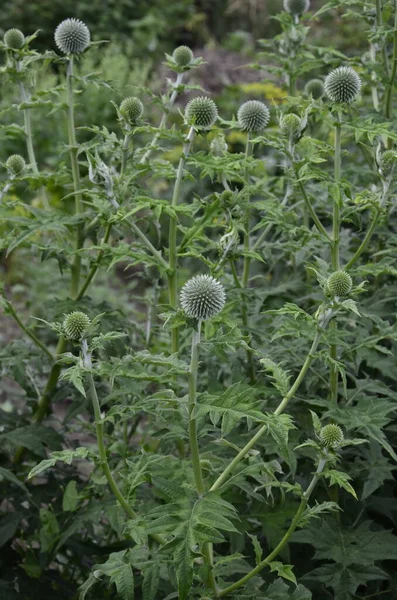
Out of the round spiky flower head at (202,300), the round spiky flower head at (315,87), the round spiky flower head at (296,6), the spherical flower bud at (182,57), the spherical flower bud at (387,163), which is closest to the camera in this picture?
the round spiky flower head at (202,300)

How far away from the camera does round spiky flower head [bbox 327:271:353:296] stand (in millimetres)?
2105

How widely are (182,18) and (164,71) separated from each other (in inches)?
108

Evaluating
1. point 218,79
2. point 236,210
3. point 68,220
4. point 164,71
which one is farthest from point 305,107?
point 164,71

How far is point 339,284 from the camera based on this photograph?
83.0 inches

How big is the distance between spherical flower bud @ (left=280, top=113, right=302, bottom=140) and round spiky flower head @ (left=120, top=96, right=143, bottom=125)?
0.48m

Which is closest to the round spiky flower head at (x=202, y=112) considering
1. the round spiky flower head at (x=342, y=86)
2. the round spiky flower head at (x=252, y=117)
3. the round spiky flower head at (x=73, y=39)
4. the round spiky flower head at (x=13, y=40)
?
the round spiky flower head at (x=252, y=117)

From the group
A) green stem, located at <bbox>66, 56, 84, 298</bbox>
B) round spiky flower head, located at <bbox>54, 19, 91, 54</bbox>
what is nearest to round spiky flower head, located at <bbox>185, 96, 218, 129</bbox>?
green stem, located at <bbox>66, 56, 84, 298</bbox>

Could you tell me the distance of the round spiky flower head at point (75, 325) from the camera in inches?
81.3

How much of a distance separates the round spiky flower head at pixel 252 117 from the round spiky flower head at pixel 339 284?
0.89 metres

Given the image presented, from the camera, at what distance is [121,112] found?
99.6 inches

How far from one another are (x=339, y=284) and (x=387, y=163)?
0.53m

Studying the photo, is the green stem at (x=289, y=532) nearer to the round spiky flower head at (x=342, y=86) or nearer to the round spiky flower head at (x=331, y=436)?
the round spiky flower head at (x=331, y=436)

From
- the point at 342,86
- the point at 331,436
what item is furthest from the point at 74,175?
the point at 331,436

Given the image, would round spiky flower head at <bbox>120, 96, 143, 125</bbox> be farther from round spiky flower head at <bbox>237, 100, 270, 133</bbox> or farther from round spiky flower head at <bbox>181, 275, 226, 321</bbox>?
round spiky flower head at <bbox>181, 275, 226, 321</bbox>
